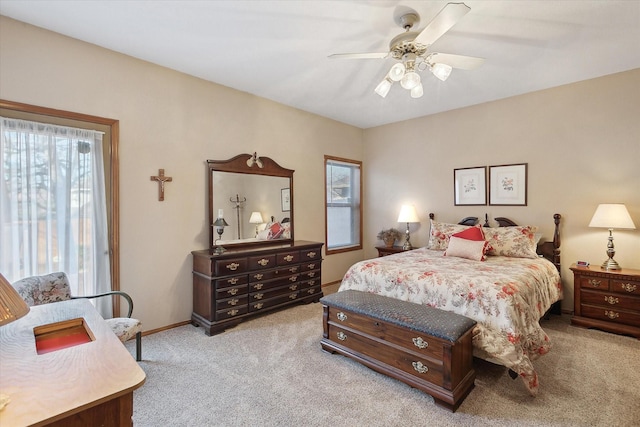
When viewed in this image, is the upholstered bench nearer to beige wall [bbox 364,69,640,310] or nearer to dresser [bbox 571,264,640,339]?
dresser [bbox 571,264,640,339]

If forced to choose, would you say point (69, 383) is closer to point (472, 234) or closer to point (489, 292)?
point (489, 292)

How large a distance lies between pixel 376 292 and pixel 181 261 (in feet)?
7.08

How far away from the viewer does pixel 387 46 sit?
2.80 metres

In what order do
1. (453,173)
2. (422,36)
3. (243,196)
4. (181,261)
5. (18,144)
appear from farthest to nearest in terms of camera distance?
1. (453,173)
2. (243,196)
3. (181,261)
4. (18,144)
5. (422,36)

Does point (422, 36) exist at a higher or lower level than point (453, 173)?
higher

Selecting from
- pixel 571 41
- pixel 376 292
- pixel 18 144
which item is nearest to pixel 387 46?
pixel 571 41

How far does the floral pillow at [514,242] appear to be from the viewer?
347cm

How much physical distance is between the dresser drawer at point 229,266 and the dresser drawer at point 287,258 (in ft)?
1.55

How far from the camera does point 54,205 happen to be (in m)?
2.60

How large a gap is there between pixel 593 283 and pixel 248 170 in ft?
13.4

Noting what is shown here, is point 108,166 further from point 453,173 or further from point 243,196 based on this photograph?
point 453,173

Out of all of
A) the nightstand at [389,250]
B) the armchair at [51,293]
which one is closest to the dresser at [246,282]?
the armchair at [51,293]

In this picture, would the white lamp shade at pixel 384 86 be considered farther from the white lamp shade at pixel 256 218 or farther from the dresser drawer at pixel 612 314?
the dresser drawer at pixel 612 314

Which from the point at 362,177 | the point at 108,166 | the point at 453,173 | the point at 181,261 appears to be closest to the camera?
the point at 108,166
